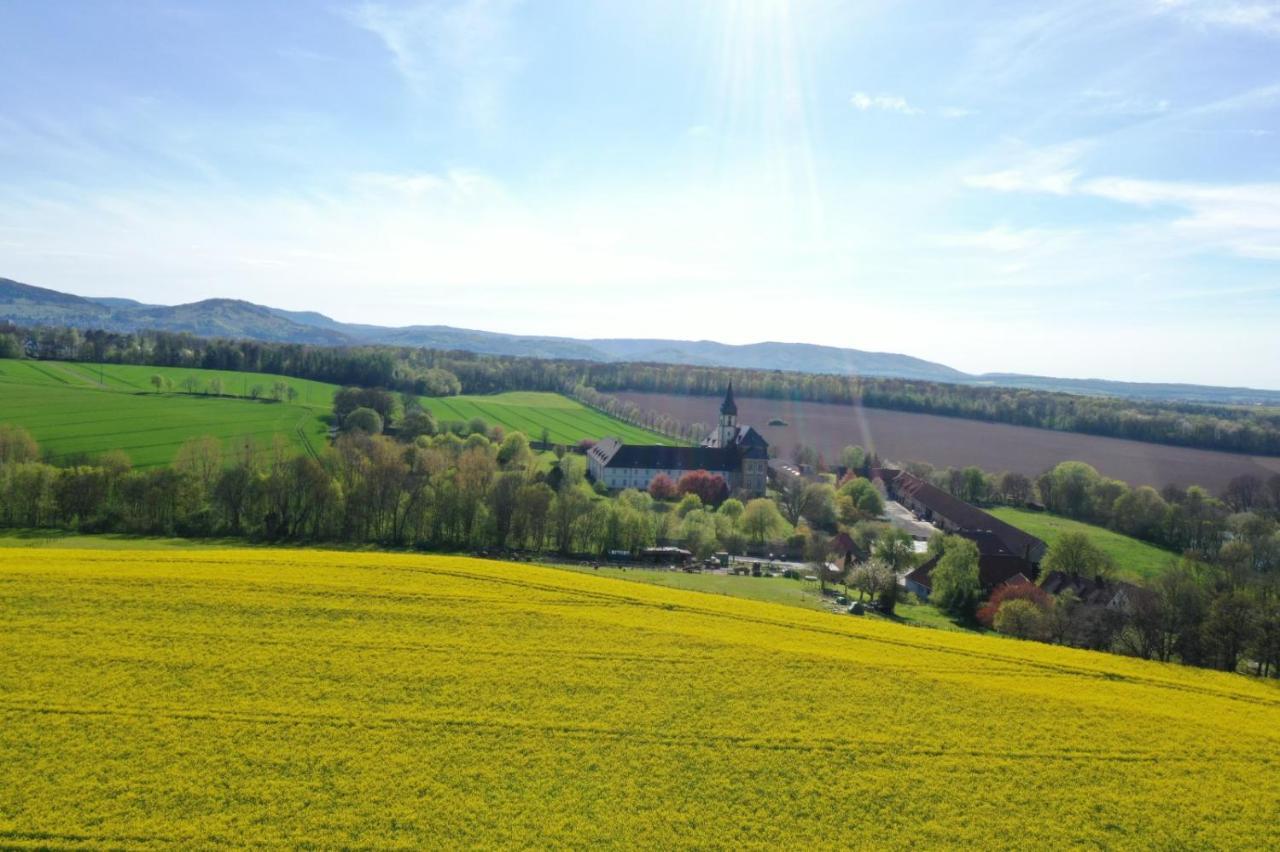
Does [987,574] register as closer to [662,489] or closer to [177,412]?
[662,489]

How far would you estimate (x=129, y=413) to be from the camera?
90.0m

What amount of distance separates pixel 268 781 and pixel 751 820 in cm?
1192

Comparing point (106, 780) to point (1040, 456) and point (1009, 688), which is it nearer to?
point (1009, 688)

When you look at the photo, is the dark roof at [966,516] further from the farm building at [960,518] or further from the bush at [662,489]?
the bush at [662,489]

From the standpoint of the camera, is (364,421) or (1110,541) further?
(364,421)

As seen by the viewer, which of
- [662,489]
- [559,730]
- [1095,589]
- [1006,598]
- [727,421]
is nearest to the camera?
[559,730]

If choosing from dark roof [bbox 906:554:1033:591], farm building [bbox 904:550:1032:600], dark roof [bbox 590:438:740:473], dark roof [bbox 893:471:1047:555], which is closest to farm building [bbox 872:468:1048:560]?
dark roof [bbox 893:471:1047:555]

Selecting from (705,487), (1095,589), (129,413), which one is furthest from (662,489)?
(129,413)

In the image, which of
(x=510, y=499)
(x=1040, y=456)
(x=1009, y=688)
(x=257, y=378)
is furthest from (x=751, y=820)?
(x=257, y=378)

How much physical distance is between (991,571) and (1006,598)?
8504mm

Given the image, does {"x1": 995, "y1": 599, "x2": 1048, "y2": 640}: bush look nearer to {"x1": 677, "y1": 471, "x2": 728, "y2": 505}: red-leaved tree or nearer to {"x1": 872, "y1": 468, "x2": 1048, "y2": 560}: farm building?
{"x1": 872, "y1": 468, "x2": 1048, "y2": 560}: farm building

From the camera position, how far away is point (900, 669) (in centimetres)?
2561

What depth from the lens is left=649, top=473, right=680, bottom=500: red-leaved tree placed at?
88875 mm

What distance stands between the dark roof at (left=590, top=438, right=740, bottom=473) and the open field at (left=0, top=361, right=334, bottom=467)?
4074 cm
